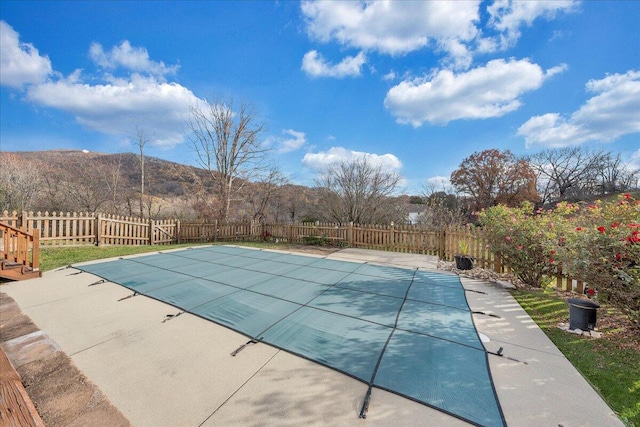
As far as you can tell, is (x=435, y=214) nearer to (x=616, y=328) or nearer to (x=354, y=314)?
(x=616, y=328)

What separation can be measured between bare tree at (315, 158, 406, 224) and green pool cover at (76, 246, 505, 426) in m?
7.62

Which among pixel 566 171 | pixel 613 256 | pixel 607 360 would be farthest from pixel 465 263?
pixel 566 171

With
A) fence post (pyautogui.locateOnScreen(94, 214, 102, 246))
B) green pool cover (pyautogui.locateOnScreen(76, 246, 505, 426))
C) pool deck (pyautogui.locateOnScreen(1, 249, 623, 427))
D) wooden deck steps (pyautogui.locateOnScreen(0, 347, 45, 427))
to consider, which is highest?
fence post (pyautogui.locateOnScreen(94, 214, 102, 246))

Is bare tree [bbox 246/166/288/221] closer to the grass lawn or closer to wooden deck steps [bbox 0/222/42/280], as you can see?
wooden deck steps [bbox 0/222/42/280]

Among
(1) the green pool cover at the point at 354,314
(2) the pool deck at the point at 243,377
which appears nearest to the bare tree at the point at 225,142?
(1) the green pool cover at the point at 354,314

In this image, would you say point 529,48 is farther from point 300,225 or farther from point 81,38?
point 81,38

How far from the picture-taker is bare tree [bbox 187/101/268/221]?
13750 millimetres

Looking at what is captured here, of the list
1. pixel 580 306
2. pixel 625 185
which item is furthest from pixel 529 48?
pixel 625 185

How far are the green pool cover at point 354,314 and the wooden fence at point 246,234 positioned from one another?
2.53 metres

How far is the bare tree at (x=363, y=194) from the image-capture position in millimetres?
13414

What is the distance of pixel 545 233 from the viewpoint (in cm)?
434

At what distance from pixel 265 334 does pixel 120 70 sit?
13049 millimetres

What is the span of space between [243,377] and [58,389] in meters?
1.39

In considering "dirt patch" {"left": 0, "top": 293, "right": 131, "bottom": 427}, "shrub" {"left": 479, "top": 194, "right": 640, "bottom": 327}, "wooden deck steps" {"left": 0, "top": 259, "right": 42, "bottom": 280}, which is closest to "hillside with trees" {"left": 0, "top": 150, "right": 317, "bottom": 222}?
"wooden deck steps" {"left": 0, "top": 259, "right": 42, "bottom": 280}
